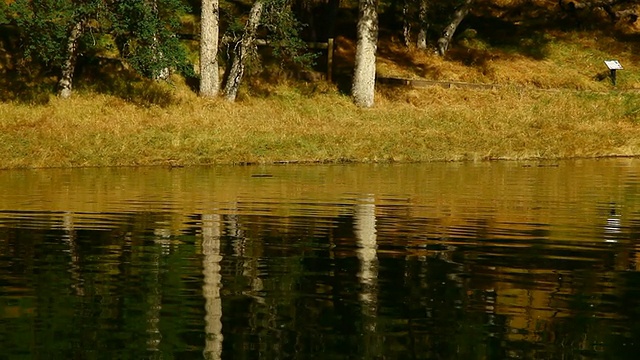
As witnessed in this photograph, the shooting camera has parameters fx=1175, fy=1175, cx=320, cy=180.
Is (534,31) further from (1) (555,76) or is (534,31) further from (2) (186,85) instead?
(2) (186,85)

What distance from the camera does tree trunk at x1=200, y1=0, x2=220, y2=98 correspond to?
38969mm

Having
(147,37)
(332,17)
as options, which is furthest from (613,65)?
(147,37)

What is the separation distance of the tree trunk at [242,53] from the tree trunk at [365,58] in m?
3.84

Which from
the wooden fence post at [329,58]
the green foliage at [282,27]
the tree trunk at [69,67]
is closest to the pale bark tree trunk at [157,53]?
the tree trunk at [69,67]

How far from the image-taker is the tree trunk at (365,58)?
4116 centimetres

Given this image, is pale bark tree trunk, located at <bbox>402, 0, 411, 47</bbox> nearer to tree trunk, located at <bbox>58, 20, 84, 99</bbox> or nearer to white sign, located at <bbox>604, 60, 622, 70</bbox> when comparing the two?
white sign, located at <bbox>604, 60, 622, 70</bbox>

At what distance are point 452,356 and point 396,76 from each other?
3719cm

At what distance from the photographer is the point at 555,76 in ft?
152

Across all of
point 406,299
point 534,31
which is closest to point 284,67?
point 534,31

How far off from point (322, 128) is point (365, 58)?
6070mm

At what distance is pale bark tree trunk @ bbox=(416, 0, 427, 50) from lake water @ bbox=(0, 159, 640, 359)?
2484 cm

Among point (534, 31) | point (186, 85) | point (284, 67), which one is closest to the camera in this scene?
point (186, 85)

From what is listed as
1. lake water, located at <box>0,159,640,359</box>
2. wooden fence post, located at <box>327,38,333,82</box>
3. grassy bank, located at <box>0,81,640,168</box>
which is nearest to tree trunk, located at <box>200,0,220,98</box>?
grassy bank, located at <box>0,81,640,168</box>

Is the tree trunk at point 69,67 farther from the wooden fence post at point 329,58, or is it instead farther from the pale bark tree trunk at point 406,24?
the pale bark tree trunk at point 406,24
